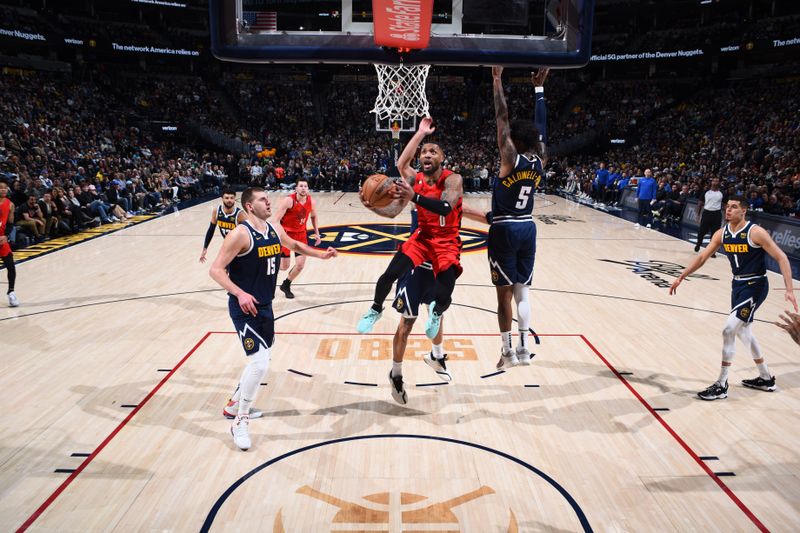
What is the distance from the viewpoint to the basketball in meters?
4.46

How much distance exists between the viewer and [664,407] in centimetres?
546

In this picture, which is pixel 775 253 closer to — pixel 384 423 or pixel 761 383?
pixel 761 383

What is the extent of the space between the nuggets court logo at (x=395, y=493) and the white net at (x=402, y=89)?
6662 millimetres

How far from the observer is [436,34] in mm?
6062

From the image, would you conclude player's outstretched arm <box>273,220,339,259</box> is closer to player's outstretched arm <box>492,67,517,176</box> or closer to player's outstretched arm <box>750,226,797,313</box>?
player's outstretched arm <box>492,67,517,176</box>


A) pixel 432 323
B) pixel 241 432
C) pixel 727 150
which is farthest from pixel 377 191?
pixel 727 150

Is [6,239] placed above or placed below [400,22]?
below

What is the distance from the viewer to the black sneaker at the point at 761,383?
19.2 feet

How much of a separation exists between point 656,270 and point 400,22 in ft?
25.5

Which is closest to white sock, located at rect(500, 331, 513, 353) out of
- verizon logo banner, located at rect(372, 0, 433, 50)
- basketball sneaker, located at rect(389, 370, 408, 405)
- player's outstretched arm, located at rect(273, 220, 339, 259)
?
basketball sneaker, located at rect(389, 370, 408, 405)

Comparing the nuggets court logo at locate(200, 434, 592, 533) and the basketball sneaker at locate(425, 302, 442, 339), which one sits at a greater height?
the basketball sneaker at locate(425, 302, 442, 339)

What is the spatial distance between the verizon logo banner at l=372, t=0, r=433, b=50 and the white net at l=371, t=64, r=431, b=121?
3883 mm

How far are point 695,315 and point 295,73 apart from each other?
3313 centimetres

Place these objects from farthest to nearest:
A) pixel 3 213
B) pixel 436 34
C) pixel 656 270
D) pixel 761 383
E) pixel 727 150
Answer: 1. pixel 727 150
2. pixel 656 270
3. pixel 3 213
4. pixel 436 34
5. pixel 761 383
